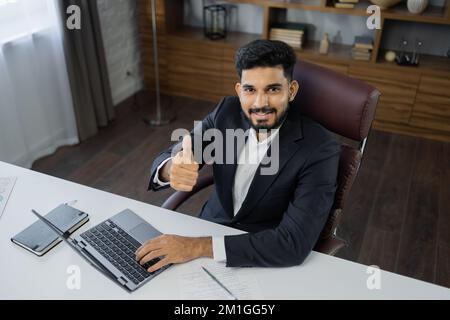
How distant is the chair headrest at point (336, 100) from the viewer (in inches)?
55.3

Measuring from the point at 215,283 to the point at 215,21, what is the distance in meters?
2.94

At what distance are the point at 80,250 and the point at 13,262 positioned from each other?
0.60ft

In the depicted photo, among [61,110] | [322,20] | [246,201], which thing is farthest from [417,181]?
[61,110]

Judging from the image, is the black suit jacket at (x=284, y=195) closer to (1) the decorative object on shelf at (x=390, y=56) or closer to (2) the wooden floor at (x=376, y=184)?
(2) the wooden floor at (x=376, y=184)

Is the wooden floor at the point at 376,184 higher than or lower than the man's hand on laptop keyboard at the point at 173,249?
lower

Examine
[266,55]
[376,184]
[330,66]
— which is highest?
[266,55]

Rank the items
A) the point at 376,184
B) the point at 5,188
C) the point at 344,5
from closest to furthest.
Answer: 1. the point at 5,188
2. the point at 376,184
3. the point at 344,5

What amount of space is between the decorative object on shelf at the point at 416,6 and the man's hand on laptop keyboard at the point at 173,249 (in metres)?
2.50

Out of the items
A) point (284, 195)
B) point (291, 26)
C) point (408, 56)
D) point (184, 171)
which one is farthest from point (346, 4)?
point (184, 171)

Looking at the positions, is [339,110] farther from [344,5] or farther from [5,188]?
[344,5]

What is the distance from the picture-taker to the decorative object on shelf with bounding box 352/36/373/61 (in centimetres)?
319

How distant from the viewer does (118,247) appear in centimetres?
128

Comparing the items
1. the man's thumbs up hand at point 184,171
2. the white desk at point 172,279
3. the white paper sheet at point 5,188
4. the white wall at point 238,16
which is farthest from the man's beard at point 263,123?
the white wall at point 238,16

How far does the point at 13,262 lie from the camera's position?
1229mm
